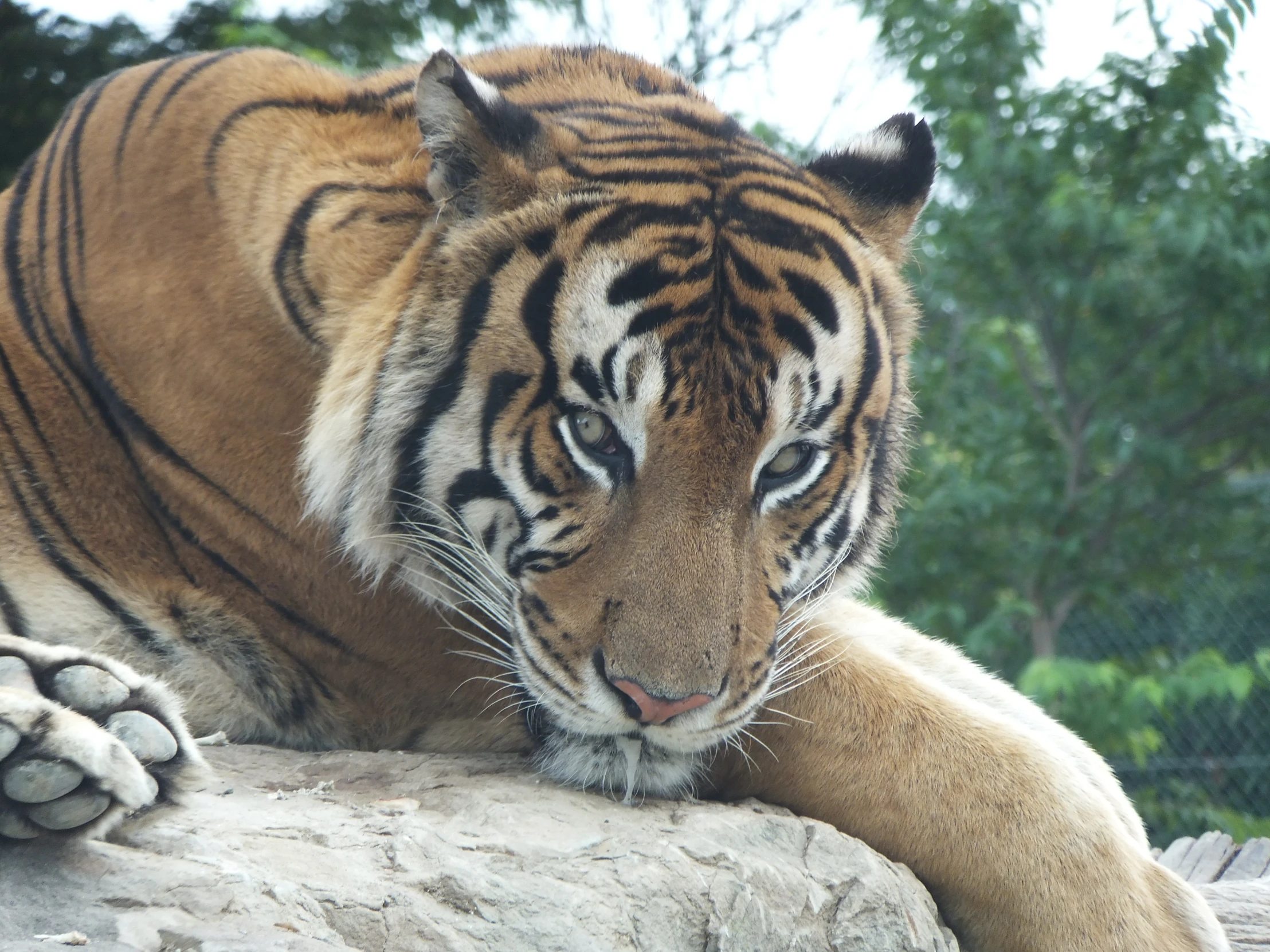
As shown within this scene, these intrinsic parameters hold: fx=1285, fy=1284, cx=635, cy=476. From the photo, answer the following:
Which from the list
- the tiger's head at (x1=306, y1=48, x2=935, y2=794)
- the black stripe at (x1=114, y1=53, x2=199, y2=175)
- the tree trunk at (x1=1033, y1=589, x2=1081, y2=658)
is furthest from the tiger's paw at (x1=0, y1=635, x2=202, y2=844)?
the tree trunk at (x1=1033, y1=589, x2=1081, y2=658)

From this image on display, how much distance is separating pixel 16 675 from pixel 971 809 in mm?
1350

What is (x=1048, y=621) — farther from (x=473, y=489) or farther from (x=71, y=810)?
(x=71, y=810)

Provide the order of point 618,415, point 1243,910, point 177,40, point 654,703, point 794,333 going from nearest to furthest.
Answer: point 654,703
point 618,415
point 794,333
point 1243,910
point 177,40

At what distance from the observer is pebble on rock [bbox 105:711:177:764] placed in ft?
5.06

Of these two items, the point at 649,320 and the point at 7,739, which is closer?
the point at 7,739

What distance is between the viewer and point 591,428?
1.90 m

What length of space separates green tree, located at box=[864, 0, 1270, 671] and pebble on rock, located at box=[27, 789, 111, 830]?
14.5 ft

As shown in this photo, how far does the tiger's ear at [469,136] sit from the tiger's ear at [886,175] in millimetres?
573

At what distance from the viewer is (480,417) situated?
1.99 meters

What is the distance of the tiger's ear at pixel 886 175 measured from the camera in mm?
2307

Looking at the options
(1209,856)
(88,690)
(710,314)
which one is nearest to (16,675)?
(88,690)

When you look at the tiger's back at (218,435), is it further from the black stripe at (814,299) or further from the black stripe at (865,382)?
the black stripe at (865,382)

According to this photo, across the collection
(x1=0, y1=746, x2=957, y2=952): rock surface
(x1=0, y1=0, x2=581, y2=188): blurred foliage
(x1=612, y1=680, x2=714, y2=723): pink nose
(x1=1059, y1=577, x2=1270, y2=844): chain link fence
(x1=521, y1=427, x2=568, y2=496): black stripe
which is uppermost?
(x1=0, y1=0, x2=581, y2=188): blurred foliage

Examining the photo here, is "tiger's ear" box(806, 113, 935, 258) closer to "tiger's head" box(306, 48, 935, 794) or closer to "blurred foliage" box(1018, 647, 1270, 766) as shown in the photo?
"tiger's head" box(306, 48, 935, 794)
